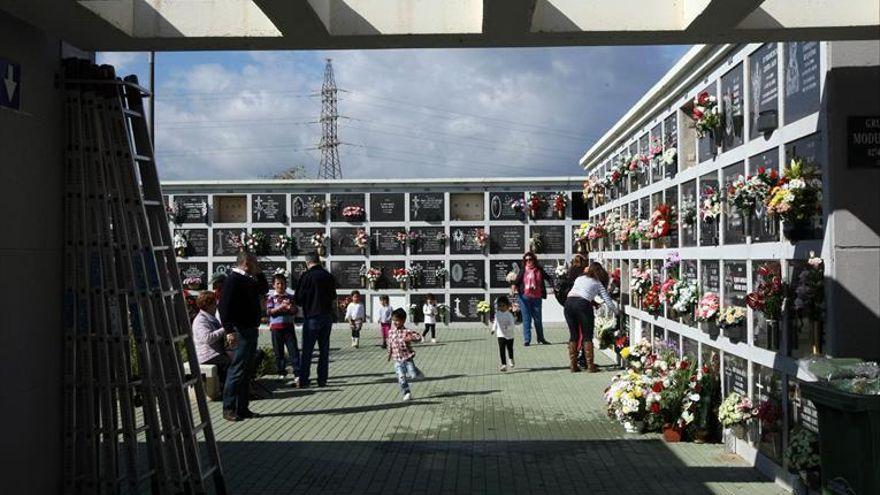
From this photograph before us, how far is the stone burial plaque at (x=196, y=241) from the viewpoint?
18578mm

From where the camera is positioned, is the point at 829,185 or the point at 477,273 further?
the point at 477,273

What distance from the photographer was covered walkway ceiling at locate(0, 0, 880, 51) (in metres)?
4.27

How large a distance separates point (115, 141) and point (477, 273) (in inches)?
539

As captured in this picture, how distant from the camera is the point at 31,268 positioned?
4.22m

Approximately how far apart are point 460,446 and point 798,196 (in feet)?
10.7

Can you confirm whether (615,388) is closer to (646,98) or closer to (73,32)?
(646,98)

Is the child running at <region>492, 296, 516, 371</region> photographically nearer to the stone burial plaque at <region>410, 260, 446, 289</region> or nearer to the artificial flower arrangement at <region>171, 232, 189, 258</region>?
the stone burial plaque at <region>410, 260, 446, 289</region>

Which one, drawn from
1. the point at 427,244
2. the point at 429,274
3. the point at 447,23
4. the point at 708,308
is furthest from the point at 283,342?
the point at 427,244

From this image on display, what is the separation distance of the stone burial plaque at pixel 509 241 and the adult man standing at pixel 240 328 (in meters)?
10.7

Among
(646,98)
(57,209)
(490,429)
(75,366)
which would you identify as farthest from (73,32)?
(646,98)

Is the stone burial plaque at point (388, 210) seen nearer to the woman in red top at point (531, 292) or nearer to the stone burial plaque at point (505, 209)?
the stone burial plaque at point (505, 209)

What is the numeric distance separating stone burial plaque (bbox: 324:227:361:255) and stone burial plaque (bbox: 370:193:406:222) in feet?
1.79

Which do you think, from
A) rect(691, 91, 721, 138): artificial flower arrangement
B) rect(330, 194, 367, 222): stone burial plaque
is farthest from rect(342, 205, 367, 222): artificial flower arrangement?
rect(691, 91, 721, 138): artificial flower arrangement

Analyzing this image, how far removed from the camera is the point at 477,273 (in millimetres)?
18109
